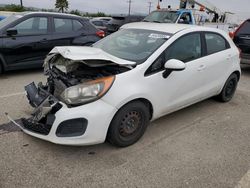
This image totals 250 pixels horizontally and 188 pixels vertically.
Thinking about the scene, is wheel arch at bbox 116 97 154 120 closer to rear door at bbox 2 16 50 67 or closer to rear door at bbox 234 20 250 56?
rear door at bbox 2 16 50 67

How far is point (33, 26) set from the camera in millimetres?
6207

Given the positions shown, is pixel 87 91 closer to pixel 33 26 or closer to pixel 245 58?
pixel 33 26

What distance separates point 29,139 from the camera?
10.8 feet

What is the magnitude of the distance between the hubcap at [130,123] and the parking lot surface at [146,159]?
23cm

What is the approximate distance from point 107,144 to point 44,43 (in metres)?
3.98

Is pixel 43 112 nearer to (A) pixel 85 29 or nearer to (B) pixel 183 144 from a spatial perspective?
(B) pixel 183 144

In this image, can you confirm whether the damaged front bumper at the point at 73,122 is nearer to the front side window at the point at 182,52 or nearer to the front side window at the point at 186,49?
the front side window at the point at 182,52

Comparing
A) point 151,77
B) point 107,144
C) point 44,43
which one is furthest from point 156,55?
point 44,43

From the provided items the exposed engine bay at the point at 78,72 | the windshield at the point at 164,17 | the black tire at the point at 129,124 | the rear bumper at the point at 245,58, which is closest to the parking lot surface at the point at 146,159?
the black tire at the point at 129,124

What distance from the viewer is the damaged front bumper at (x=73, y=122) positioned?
2771 millimetres

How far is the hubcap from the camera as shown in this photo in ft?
10.2

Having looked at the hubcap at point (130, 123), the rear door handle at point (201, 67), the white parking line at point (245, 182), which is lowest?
the white parking line at point (245, 182)

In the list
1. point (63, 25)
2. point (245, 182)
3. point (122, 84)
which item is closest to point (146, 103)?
point (122, 84)

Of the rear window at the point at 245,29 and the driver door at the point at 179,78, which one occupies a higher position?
the rear window at the point at 245,29
